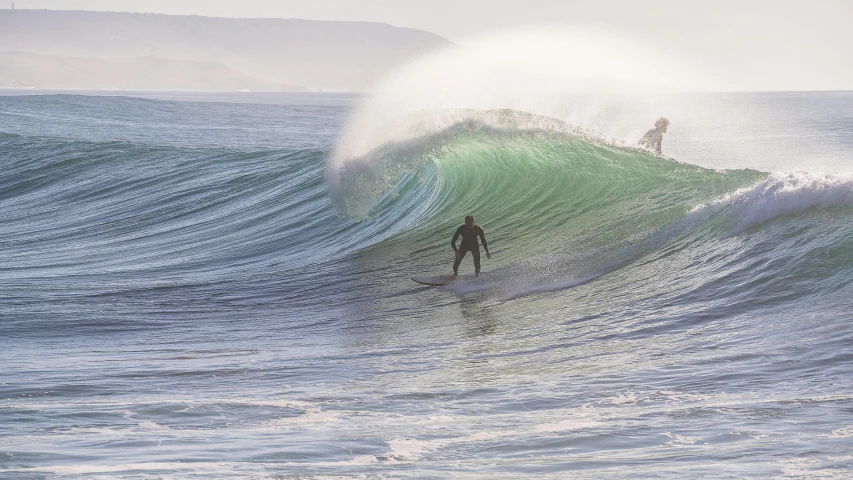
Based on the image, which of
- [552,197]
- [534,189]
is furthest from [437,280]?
[534,189]

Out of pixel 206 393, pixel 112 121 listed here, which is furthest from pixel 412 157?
pixel 112 121

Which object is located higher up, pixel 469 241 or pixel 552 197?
pixel 552 197

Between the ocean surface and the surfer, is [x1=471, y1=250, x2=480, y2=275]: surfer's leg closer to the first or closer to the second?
the ocean surface

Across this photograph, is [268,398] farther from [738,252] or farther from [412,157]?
[412,157]

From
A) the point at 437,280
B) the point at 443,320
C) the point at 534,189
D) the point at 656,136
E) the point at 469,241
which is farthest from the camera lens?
the point at 656,136

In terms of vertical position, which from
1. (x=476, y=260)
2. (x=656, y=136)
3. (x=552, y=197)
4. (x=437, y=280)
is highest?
(x=656, y=136)

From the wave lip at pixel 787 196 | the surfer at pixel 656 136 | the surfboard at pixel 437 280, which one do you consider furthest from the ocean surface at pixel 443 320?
the surfer at pixel 656 136

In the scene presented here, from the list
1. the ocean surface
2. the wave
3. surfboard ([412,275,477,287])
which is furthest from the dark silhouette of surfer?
the ocean surface

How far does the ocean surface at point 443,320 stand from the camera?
605cm

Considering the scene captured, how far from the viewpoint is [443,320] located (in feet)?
33.9

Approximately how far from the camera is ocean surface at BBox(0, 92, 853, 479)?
6.05 meters

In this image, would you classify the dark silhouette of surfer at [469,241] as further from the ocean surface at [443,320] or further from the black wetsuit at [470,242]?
the ocean surface at [443,320]

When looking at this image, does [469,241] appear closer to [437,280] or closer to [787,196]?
[437,280]

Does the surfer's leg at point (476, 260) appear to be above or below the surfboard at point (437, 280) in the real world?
above
